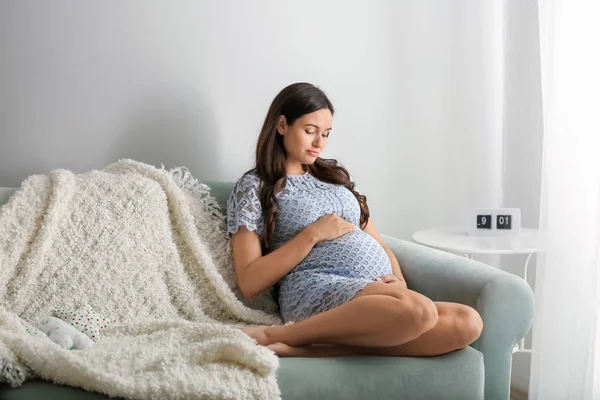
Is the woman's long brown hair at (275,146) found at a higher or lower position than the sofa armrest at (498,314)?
higher

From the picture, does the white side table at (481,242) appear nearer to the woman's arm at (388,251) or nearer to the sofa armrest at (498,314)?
the woman's arm at (388,251)

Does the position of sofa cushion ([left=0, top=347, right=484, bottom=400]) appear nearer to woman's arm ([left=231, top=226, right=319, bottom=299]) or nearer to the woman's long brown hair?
woman's arm ([left=231, top=226, right=319, bottom=299])

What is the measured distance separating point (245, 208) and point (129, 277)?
1.17 feet

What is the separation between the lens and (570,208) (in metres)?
1.90

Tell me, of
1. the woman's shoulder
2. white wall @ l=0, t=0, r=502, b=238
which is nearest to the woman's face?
the woman's shoulder

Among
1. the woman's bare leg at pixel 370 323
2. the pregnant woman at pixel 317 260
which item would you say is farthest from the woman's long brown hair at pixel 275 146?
the woman's bare leg at pixel 370 323

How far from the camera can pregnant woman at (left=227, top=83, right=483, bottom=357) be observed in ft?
5.28

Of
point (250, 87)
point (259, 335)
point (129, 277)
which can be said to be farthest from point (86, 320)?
point (250, 87)

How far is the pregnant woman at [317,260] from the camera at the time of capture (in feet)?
5.28

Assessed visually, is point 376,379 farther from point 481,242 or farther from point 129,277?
point 481,242

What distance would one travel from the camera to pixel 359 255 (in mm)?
2004

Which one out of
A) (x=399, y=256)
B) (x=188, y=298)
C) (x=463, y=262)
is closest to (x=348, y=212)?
(x=399, y=256)

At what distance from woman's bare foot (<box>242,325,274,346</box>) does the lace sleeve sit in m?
0.37

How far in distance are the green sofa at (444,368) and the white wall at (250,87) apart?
0.46m
